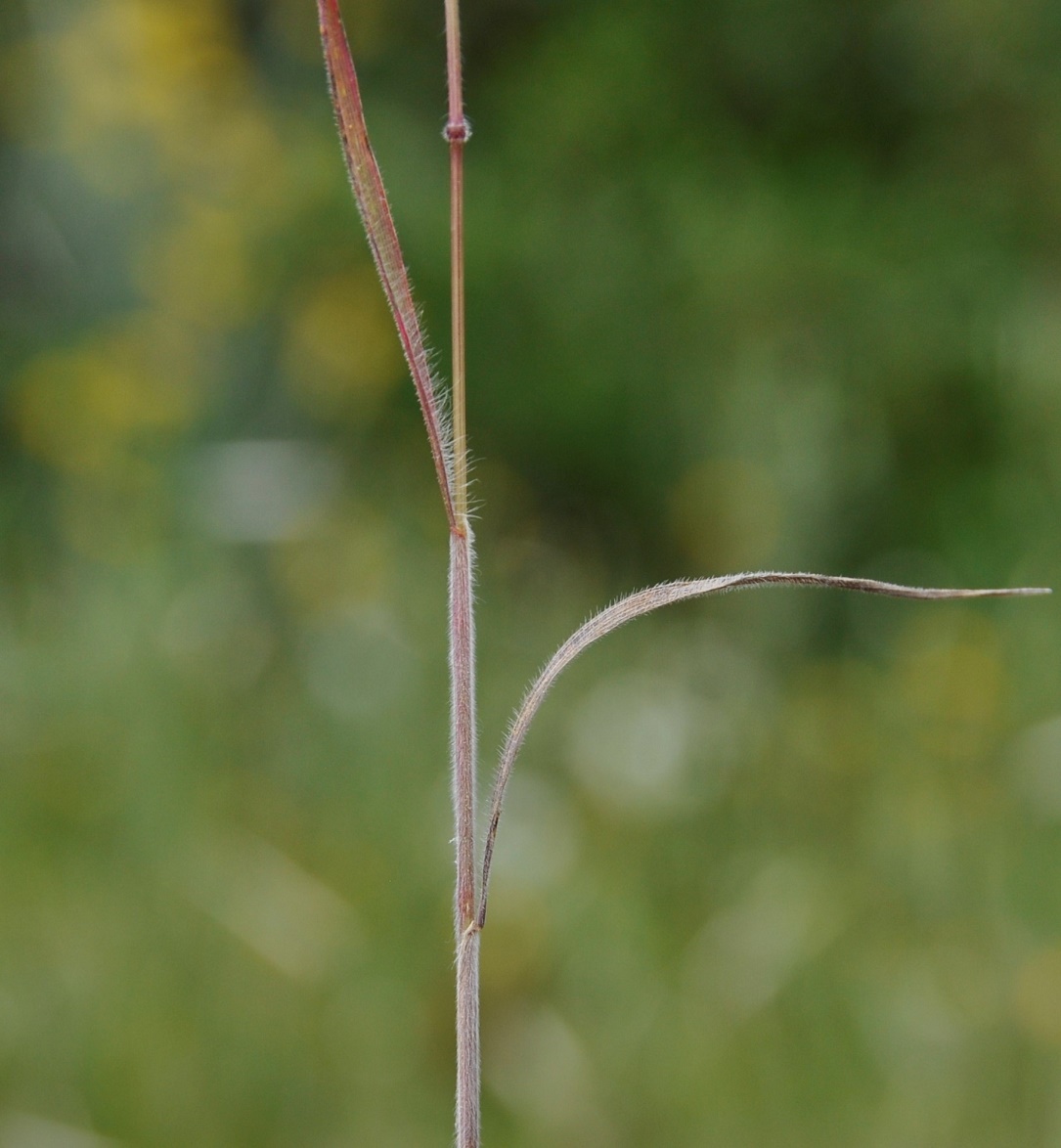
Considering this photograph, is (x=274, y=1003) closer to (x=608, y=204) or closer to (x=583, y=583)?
(x=583, y=583)

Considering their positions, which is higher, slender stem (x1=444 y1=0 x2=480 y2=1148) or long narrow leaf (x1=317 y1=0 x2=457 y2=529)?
long narrow leaf (x1=317 y1=0 x2=457 y2=529)

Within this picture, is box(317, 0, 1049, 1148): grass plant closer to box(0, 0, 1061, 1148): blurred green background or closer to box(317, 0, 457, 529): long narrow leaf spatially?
box(317, 0, 457, 529): long narrow leaf

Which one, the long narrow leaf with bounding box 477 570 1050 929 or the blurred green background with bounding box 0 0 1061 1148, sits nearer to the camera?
the long narrow leaf with bounding box 477 570 1050 929

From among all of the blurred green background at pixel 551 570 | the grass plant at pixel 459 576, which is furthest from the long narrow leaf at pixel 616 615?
the blurred green background at pixel 551 570

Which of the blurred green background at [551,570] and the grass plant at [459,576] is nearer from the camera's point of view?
the grass plant at [459,576]

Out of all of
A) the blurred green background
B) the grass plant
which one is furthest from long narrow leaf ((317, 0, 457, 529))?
the blurred green background

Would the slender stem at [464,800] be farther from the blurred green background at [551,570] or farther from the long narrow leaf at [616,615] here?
the blurred green background at [551,570]
